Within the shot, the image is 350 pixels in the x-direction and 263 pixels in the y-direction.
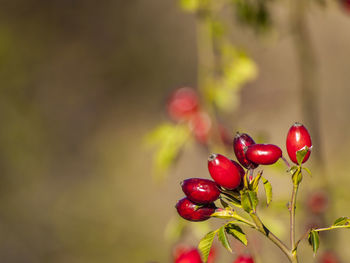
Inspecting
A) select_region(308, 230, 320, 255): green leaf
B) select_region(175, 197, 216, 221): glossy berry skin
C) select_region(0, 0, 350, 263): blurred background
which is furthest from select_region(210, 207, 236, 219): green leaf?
select_region(0, 0, 350, 263): blurred background

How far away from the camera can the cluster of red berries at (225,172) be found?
85cm

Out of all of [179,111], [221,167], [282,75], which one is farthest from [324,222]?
[282,75]

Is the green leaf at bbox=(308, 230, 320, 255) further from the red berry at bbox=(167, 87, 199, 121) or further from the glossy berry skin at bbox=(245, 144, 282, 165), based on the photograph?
the red berry at bbox=(167, 87, 199, 121)

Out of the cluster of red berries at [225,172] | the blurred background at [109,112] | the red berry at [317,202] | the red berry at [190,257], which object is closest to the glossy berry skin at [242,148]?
the cluster of red berries at [225,172]

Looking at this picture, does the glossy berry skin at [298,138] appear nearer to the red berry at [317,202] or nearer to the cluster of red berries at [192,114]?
the cluster of red berries at [192,114]

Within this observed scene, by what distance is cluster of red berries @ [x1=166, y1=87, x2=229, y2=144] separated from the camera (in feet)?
6.80

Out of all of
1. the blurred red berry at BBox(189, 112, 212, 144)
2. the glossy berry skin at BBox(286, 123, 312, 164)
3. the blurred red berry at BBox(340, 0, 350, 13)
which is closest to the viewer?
the glossy berry skin at BBox(286, 123, 312, 164)

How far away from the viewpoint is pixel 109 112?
17.9ft

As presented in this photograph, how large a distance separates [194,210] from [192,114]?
124 centimetres

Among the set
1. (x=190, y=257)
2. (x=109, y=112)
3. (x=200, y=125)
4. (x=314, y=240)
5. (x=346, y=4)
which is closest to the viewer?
(x=314, y=240)

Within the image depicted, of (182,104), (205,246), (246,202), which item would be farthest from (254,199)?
(182,104)

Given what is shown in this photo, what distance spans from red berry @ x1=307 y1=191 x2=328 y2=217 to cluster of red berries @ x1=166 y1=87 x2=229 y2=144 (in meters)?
0.44

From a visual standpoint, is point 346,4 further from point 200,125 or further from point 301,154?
point 301,154

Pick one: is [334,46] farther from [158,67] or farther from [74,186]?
[74,186]
